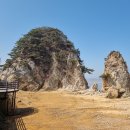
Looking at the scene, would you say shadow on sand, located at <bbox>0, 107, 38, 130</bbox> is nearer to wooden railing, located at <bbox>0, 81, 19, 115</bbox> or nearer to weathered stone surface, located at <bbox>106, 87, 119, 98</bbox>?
wooden railing, located at <bbox>0, 81, 19, 115</bbox>

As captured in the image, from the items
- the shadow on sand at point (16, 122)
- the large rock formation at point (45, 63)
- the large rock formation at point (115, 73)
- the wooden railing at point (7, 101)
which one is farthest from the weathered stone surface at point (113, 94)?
the large rock formation at point (45, 63)

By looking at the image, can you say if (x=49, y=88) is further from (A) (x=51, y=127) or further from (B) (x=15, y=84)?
(A) (x=51, y=127)

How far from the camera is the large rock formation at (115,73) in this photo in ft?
166

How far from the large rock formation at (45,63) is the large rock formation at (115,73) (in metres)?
9.55

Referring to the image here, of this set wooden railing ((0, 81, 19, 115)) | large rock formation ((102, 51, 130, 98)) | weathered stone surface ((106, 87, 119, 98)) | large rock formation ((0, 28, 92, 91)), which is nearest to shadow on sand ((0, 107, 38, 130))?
wooden railing ((0, 81, 19, 115))

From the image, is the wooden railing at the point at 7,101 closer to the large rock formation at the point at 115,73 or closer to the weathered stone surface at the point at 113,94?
the weathered stone surface at the point at 113,94

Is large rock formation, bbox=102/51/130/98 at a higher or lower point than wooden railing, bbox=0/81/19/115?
higher

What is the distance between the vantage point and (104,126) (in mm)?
22297

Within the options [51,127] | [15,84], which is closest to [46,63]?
[15,84]

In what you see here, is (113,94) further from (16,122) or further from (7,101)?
(16,122)

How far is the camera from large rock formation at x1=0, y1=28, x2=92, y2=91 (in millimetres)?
61781

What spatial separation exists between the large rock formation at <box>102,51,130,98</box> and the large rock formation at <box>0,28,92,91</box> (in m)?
9.55

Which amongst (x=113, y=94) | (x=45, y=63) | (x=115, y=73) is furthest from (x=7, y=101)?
(x=45, y=63)

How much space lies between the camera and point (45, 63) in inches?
2675
